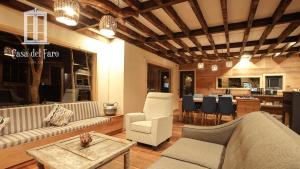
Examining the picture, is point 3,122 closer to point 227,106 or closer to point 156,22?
point 156,22

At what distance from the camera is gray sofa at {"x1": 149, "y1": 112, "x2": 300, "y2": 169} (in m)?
0.72

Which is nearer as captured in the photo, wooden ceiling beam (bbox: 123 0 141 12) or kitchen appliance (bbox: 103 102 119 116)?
wooden ceiling beam (bbox: 123 0 141 12)

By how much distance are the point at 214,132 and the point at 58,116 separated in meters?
2.76

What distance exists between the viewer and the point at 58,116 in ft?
10.2

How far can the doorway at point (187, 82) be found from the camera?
341 inches

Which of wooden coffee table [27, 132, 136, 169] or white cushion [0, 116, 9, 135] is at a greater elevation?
white cushion [0, 116, 9, 135]

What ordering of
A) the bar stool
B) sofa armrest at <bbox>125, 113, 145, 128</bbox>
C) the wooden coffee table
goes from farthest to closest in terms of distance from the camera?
the bar stool, sofa armrest at <bbox>125, 113, 145, 128</bbox>, the wooden coffee table

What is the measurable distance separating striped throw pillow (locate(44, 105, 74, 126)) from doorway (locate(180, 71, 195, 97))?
657 centimetres

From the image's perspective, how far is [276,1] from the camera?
271 centimetres

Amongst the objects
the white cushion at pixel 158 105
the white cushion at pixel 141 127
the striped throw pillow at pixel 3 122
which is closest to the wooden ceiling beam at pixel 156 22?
the white cushion at pixel 158 105

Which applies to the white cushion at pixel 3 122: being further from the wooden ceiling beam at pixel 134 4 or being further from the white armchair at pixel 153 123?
the wooden ceiling beam at pixel 134 4

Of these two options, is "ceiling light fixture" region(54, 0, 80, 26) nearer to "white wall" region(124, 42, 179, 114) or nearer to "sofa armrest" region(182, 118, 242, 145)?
"sofa armrest" region(182, 118, 242, 145)

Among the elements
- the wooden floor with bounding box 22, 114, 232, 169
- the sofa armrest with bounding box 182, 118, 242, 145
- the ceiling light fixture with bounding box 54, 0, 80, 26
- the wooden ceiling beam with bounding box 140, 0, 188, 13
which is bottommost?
the wooden floor with bounding box 22, 114, 232, 169

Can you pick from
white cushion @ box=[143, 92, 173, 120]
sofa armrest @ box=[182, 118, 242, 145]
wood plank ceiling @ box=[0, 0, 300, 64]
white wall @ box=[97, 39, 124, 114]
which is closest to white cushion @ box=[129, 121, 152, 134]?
white cushion @ box=[143, 92, 173, 120]
